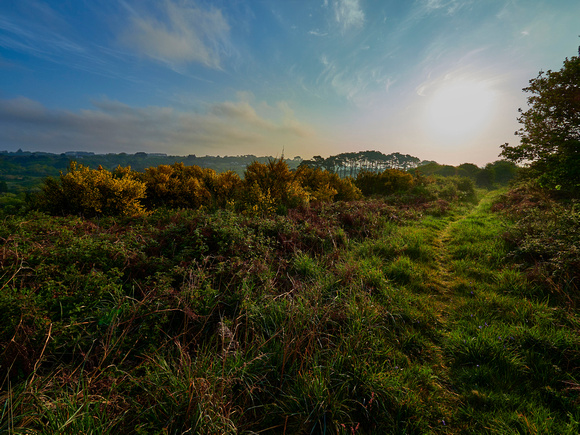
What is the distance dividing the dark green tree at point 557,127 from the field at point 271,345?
7.91 m

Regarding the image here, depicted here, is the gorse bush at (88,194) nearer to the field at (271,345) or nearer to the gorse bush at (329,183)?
the field at (271,345)

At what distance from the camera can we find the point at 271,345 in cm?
266

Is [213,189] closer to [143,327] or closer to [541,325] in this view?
[143,327]

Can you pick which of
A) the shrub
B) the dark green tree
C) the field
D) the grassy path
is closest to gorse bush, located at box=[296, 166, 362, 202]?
the shrub

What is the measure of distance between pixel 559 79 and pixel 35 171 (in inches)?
8171

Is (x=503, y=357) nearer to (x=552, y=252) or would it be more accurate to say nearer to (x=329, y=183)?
(x=552, y=252)

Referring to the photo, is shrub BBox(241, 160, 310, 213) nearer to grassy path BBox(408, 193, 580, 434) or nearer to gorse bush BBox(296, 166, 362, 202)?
gorse bush BBox(296, 166, 362, 202)

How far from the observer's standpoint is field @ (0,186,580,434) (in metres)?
1.89

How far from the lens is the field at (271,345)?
1894mm

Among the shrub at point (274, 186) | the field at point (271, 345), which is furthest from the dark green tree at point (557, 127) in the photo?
the shrub at point (274, 186)

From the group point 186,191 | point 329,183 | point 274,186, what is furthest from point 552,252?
point 186,191

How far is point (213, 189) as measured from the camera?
46.4ft

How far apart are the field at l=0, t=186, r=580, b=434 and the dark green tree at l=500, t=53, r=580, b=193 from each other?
312 inches

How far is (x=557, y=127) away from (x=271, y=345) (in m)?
16.2
